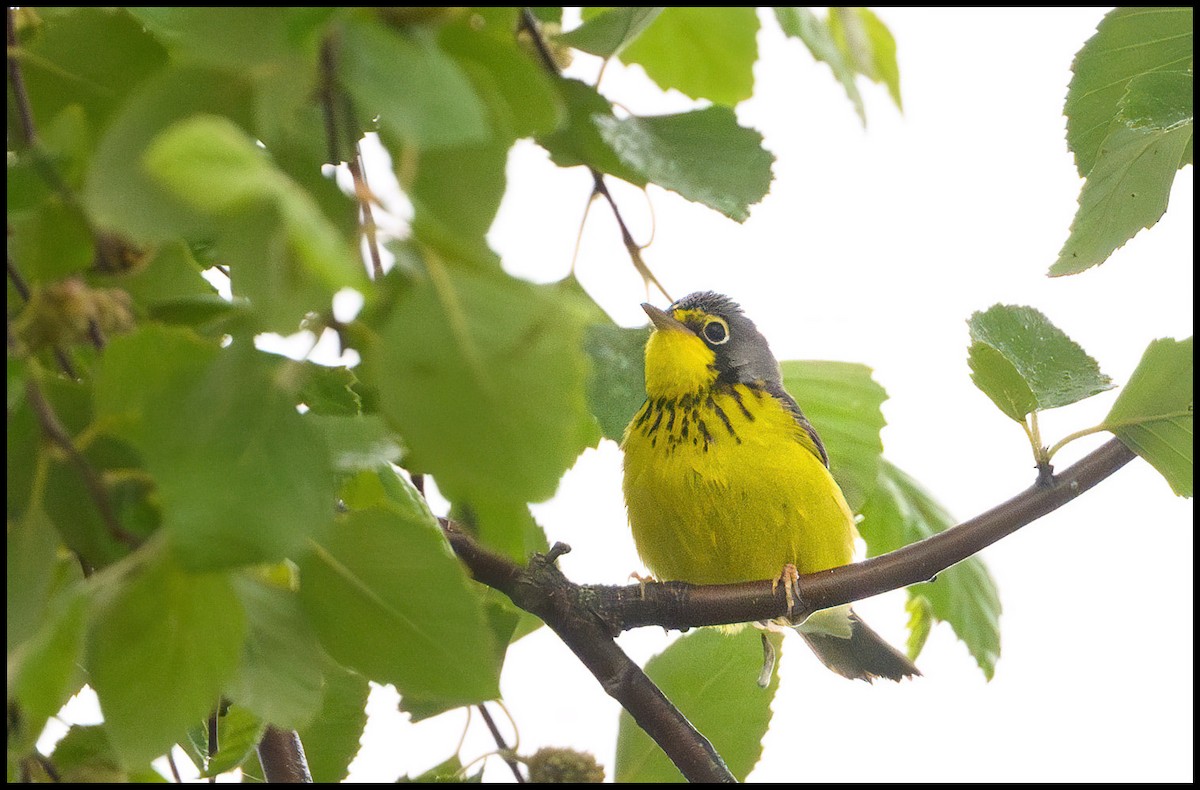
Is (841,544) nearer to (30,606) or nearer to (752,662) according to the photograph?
(752,662)

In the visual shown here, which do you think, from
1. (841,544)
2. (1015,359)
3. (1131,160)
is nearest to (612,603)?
(1015,359)

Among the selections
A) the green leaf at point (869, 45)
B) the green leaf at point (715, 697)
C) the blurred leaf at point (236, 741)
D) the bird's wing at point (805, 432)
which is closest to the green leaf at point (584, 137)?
the green leaf at point (869, 45)

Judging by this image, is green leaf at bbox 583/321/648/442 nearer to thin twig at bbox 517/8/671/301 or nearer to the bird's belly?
thin twig at bbox 517/8/671/301

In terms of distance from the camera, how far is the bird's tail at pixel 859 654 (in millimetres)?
1849

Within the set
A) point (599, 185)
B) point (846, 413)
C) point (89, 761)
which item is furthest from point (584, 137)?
point (846, 413)

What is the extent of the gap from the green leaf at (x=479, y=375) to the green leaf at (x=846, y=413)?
93 cm

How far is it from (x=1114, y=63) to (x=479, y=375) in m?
0.65

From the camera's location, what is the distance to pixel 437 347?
1.17 ft

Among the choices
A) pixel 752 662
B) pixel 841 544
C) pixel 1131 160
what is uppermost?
pixel 841 544

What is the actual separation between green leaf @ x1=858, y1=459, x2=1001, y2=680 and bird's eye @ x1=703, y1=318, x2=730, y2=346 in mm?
551

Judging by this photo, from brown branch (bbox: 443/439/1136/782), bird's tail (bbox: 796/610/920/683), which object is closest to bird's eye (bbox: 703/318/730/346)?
bird's tail (bbox: 796/610/920/683)

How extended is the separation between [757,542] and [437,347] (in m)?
1.33

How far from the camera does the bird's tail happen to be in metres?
1.85

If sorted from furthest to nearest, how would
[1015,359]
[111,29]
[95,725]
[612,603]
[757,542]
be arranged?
[757,542] → [612,603] → [1015,359] → [95,725] → [111,29]
